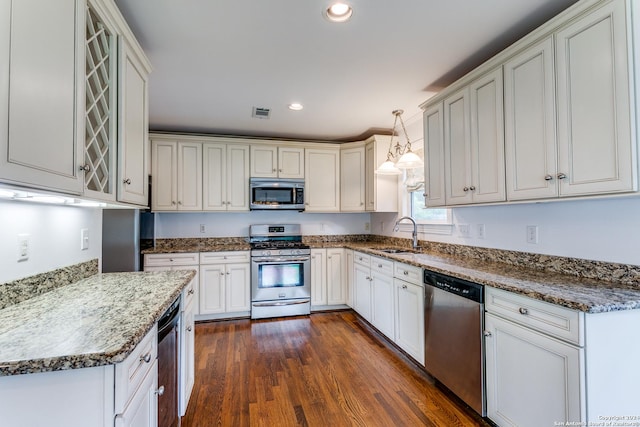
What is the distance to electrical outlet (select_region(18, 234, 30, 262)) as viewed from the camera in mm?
1359

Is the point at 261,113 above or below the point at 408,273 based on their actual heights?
above

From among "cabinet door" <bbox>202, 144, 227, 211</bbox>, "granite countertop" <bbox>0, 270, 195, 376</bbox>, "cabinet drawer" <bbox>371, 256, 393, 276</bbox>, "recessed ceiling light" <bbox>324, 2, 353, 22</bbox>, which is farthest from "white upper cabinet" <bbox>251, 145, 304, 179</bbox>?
"granite countertop" <bbox>0, 270, 195, 376</bbox>

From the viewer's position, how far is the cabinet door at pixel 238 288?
3738mm

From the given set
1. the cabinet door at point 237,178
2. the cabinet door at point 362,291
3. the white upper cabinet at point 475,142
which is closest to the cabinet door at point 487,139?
the white upper cabinet at point 475,142

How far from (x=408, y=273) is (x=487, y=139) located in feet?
3.88

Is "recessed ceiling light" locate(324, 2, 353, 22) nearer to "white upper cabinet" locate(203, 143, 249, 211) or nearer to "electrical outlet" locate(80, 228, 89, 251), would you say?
"electrical outlet" locate(80, 228, 89, 251)

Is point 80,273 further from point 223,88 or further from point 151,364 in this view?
point 223,88

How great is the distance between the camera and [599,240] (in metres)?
1.77

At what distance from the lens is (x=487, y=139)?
7.06ft

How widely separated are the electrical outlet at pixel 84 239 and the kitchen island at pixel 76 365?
64 centimetres

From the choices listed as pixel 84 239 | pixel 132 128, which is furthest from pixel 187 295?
pixel 132 128

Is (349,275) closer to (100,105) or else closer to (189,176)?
(189,176)

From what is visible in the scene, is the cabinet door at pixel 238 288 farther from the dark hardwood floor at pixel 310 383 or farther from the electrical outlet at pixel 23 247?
the electrical outlet at pixel 23 247

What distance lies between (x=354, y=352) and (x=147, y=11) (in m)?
2.97
